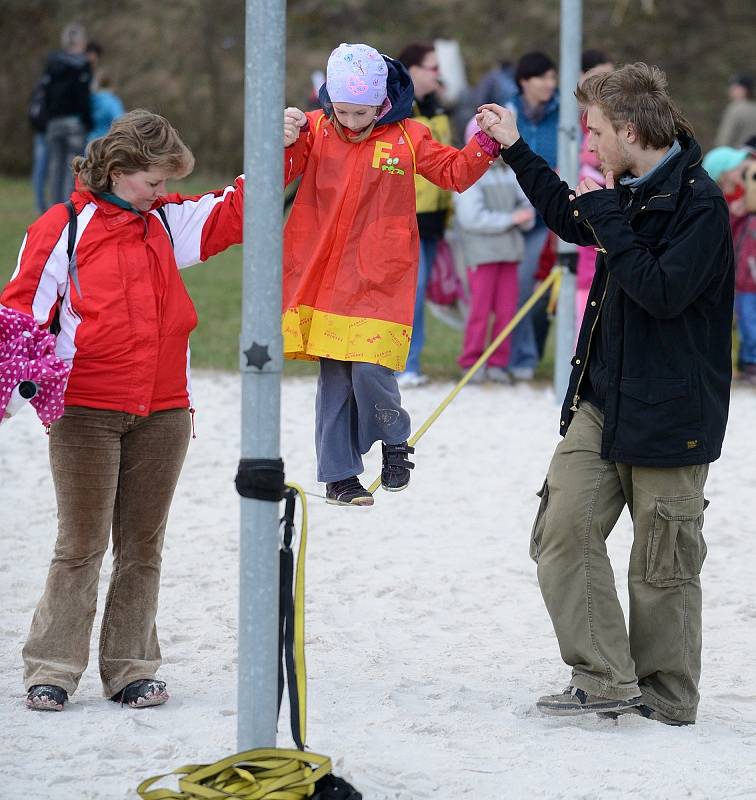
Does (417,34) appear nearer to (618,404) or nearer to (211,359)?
(211,359)

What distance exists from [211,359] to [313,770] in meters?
7.45

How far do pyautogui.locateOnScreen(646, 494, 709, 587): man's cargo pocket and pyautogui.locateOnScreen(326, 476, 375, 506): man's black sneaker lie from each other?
0.96 m

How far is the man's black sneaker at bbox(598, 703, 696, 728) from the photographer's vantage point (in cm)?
437

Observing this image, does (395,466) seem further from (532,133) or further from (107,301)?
(532,133)

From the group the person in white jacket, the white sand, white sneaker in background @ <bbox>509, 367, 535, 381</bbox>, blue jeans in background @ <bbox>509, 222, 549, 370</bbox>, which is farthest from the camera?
white sneaker in background @ <bbox>509, 367, 535, 381</bbox>

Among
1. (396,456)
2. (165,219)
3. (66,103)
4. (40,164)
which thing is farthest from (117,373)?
(40,164)

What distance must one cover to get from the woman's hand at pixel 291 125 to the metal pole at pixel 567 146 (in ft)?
16.4

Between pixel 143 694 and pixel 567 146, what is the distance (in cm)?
590

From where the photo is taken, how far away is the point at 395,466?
4.75m

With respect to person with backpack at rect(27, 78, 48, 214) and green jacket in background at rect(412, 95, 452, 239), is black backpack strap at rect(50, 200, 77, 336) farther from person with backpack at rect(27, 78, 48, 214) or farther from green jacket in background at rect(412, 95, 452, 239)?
person with backpack at rect(27, 78, 48, 214)

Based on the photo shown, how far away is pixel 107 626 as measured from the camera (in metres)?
4.54

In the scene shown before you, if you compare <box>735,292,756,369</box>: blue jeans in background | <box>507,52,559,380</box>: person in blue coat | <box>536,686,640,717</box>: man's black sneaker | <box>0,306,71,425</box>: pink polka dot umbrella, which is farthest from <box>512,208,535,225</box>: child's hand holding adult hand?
<box>0,306,71,425</box>: pink polka dot umbrella

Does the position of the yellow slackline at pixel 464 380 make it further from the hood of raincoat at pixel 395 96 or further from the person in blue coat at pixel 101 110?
the person in blue coat at pixel 101 110

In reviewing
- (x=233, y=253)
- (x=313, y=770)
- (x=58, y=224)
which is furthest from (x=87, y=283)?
(x=233, y=253)
